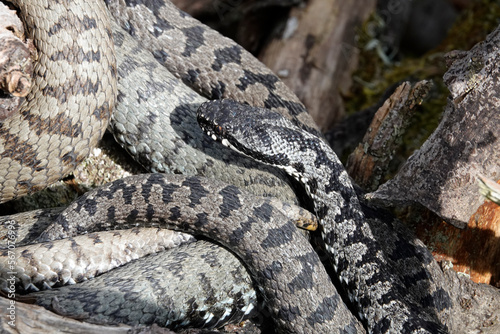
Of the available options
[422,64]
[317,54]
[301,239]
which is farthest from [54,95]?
[422,64]

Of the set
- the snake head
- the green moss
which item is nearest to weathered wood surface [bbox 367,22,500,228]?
the snake head

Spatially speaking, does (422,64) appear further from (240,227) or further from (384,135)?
(240,227)

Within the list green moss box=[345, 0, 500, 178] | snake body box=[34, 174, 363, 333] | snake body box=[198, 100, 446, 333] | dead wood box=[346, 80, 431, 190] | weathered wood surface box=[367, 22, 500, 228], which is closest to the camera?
weathered wood surface box=[367, 22, 500, 228]

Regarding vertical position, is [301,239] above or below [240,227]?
above

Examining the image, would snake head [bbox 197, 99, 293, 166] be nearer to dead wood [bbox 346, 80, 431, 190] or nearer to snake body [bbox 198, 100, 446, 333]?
snake body [bbox 198, 100, 446, 333]

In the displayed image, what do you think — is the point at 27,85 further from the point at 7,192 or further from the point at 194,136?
the point at 194,136

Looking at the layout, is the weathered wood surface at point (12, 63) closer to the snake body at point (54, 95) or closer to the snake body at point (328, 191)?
the snake body at point (54, 95)
